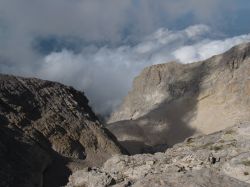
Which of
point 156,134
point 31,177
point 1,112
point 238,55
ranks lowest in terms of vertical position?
point 31,177

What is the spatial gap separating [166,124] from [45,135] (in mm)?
106871

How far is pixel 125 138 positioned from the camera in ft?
546

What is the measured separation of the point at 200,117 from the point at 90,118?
275ft

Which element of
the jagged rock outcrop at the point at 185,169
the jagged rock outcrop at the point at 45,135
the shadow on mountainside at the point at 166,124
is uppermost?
the shadow on mountainside at the point at 166,124

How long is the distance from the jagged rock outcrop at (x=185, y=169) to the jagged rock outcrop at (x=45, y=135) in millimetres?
27648

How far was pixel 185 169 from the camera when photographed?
26.1 m

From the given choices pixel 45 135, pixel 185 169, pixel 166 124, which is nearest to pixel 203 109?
pixel 166 124

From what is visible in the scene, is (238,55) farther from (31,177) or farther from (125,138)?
(31,177)

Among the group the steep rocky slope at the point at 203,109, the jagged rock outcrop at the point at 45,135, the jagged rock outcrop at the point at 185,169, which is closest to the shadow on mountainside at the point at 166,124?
the steep rocky slope at the point at 203,109

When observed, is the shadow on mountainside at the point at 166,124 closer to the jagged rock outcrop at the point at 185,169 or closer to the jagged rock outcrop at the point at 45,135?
the jagged rock outcrop at the point at 45,135

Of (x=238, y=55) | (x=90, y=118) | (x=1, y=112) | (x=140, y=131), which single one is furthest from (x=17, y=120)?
(x=238, y=55)

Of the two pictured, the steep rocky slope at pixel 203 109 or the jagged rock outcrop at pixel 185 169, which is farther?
the steep rocky slope at pixel 203 109

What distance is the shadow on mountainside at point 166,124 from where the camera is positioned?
6642 inches

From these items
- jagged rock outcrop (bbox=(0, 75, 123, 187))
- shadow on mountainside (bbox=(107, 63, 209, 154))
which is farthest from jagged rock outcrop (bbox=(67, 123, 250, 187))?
shadow on mountainside (bbox=(107, 63, 209, 154))
